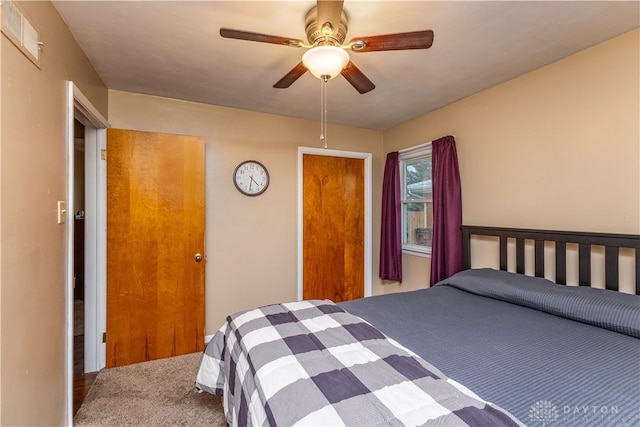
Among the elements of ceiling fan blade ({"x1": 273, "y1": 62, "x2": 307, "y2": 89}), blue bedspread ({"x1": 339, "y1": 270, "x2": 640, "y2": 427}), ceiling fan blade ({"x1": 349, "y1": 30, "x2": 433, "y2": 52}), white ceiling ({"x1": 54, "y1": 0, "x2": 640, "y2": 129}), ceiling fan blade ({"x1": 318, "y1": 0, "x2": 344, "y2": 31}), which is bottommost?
blue bedspread ({"x1": 339, "y1": 270, "x2": 640, "y2": 427})

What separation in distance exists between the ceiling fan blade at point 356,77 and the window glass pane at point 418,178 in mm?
1712

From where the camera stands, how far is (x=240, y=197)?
9.84ft

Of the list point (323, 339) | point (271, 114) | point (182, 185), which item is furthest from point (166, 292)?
point (271, 114)

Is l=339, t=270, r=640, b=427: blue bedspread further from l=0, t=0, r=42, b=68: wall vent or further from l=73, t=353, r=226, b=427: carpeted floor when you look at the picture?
l=0, t=0, r=42, b=68: wall vent

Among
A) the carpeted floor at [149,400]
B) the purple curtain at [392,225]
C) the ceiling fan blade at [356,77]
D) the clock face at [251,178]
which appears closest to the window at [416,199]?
the purple curtain at [392,225]

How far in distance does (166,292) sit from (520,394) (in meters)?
2.61

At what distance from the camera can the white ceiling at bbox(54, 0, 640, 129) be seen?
1521 mm

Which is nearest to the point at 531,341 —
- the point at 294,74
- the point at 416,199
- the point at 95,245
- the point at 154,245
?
the point at 294,74

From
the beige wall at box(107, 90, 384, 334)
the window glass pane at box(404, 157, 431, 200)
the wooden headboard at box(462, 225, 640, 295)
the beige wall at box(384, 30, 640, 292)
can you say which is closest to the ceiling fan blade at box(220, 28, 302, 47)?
the beige wall at box(107, 90, 384, 334)

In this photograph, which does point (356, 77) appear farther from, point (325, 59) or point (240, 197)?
point (240, 197)

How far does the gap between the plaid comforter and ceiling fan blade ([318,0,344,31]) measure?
4.82 feet

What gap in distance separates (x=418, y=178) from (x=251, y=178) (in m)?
1.95

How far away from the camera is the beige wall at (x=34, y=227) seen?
1094 millimetres

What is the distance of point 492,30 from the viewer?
66.9 inches
